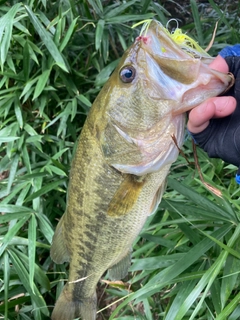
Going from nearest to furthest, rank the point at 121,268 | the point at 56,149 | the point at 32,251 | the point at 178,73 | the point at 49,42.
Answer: the point at 178,73, the point at 121,268, the point at 32,251, the point at 49,42, the point at 56,149

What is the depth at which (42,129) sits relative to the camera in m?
2.37

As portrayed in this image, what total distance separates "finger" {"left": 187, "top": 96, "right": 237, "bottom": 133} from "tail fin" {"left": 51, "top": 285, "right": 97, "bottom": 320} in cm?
107

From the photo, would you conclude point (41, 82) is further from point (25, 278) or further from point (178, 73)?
point (178, 73)

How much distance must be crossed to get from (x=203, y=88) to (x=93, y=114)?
438 mm

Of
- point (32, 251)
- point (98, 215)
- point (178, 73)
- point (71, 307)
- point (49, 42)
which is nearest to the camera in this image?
point (178, 73)

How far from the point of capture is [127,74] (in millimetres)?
1179

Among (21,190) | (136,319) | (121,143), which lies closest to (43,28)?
(21,190)

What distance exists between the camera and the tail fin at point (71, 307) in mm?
1758

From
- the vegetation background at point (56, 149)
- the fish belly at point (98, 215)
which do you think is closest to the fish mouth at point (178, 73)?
the fish belly at point (98, 215)

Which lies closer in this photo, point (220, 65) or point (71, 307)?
point (220, 65)

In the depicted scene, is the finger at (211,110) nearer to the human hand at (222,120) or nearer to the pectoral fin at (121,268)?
the human hand at (222,120)

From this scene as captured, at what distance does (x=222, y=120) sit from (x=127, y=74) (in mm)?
338

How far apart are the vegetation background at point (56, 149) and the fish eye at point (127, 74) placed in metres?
0.72

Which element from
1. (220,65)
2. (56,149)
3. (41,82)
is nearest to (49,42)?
(41,82)
